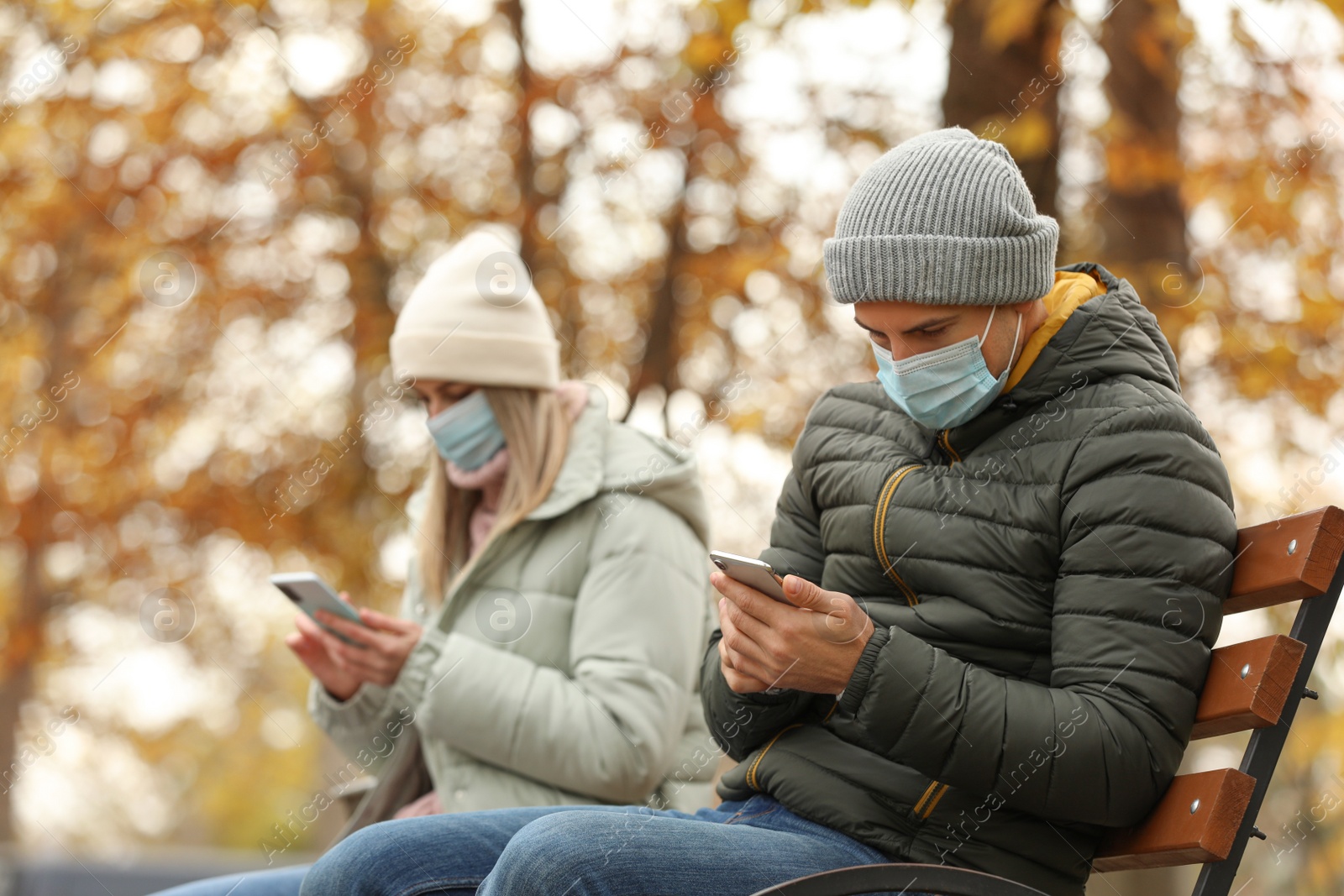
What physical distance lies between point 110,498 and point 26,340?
5.10 ft

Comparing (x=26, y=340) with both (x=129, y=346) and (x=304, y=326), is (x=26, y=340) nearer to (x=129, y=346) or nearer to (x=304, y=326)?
(x=129, y=346)

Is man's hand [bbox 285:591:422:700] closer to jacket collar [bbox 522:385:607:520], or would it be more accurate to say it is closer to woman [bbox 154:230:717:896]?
woman [bbox 154:230:717:896]

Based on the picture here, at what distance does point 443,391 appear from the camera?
3609 mm

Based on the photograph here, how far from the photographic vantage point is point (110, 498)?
8.12 metres

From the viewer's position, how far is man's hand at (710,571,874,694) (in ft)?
6.73

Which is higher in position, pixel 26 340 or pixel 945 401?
pixel 945 401

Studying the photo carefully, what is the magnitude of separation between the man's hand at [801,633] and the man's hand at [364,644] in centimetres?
136

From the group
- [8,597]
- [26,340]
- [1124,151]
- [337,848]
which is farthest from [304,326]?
[337,848]

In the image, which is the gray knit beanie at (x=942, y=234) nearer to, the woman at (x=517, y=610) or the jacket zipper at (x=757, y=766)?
the jacket zipper at (x=757, y=766)

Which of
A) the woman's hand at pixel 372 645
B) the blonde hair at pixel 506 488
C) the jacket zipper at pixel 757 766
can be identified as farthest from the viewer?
the blonde hair at pixel 506 488

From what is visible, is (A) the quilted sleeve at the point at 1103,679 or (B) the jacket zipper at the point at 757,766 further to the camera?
(B) the jacket zipper at the point at 757,766

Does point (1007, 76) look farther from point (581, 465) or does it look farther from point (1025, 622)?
point (1025, 622)

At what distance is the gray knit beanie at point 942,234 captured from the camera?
2256 mm

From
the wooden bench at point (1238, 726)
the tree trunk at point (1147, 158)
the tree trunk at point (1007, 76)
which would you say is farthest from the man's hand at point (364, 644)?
the tree trunk at point (1147, 158)
